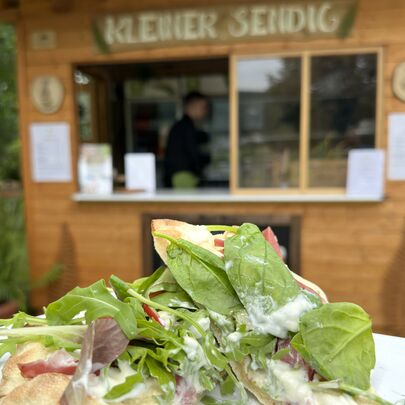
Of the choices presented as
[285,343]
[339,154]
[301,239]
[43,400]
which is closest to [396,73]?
[339,154]

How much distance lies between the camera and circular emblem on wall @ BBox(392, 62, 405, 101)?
3.88 meters

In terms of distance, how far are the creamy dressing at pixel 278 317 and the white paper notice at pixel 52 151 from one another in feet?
12.1

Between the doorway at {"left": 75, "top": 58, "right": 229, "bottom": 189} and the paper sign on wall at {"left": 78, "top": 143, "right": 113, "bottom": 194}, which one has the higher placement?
the doorway at {"left": 75, "top": 58, "right": 229, "bottom": 189}

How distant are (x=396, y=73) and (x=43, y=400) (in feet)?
12.4

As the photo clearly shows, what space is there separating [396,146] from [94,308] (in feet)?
11.3

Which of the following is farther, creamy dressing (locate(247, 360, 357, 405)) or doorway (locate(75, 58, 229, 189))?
doorway (locate(75, 58, 229, 189))

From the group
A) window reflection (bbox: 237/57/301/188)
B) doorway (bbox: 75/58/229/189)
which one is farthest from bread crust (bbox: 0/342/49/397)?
doorway (bbox: 75/58/229/189)

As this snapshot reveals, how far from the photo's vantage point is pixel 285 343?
1.17 meters

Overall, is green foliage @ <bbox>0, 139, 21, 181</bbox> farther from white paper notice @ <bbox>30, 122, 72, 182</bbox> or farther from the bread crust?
the bread crust

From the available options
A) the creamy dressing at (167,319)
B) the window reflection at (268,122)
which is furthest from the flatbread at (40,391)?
the window reflection at (268,122)

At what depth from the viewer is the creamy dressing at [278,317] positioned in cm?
115

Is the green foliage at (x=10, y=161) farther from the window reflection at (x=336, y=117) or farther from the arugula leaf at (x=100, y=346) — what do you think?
the arugula leaf at (x=100, y=346)

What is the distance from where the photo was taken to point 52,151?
4566mm

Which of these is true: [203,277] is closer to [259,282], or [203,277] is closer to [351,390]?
[259,282]
